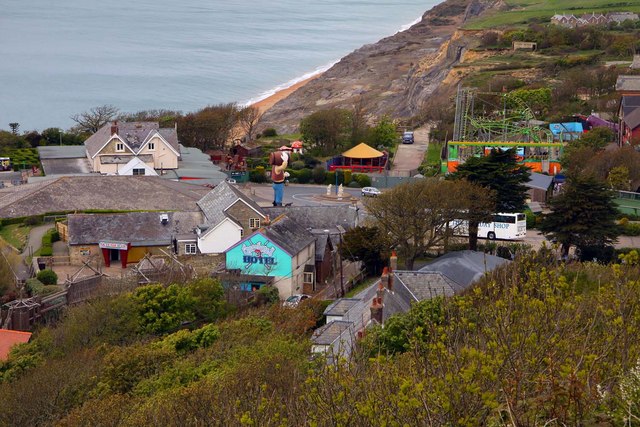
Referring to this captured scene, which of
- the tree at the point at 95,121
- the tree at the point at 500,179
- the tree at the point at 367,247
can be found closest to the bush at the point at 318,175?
the tree at the point at 500,179

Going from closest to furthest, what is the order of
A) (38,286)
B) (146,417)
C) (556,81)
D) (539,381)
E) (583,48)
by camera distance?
(539,381), (146,417), (38,286), (556,81), (583,48)

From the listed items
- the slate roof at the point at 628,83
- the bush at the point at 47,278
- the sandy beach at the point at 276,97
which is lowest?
the bush at the point at 47,278

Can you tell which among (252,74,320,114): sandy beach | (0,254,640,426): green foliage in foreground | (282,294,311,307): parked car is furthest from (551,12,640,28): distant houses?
(0,254,640,426): green foliage in foreground

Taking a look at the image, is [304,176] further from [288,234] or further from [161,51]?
[161,51]

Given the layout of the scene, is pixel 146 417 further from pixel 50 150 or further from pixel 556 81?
pixel 556 81

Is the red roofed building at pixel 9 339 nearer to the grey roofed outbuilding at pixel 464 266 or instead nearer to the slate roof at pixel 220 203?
the slate roof at pixel 220 203

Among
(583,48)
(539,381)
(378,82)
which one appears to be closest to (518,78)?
(583,48)
